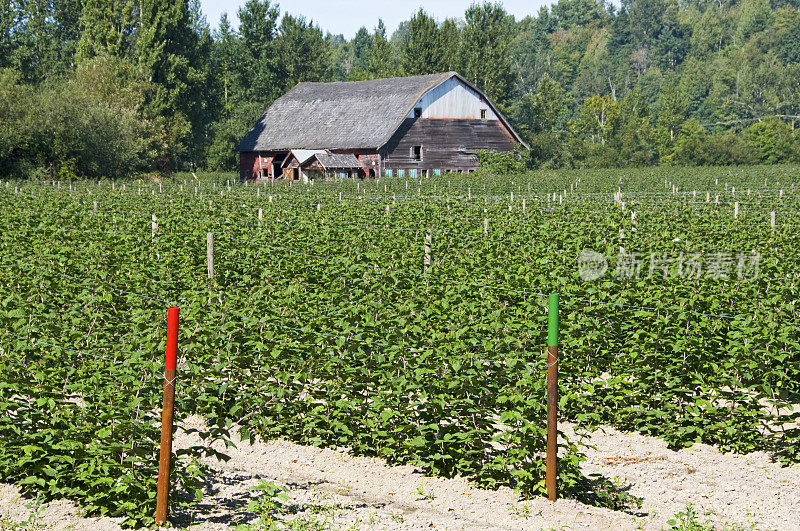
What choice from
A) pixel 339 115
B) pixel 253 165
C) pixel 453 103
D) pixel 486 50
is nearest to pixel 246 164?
pixel 253 165

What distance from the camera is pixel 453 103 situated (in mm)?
62875

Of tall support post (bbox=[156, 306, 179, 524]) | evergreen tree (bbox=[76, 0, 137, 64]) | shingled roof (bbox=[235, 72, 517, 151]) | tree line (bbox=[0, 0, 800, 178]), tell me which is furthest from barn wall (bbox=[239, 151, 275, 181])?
tall support post (bbox=[156, 306, 179, 524])

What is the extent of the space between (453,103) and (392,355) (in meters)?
55.4

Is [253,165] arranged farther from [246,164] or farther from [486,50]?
[486,50]

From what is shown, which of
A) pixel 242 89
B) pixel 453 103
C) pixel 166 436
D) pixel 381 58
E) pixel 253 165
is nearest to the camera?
pixel 166 436

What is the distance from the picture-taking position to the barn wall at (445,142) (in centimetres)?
6000

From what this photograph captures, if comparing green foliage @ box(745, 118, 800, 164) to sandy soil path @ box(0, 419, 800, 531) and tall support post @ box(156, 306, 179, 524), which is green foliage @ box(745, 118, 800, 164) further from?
tall support post @ box(156, 306, 179, 524)

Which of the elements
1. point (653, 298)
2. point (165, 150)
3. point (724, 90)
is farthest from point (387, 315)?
point (724, 90)

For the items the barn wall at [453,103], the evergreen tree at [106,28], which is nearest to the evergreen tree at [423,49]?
the barn wall at [453,103]

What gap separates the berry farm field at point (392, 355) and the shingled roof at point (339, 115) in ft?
144

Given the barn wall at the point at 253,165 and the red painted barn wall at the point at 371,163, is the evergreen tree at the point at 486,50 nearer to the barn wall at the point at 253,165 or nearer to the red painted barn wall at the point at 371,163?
the barn wall at the point at 253,165

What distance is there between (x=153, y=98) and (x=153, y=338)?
60.7 metres

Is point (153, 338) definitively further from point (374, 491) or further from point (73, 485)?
point (374, 491)

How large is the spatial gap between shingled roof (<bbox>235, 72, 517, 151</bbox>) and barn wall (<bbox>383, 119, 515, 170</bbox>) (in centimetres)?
101
